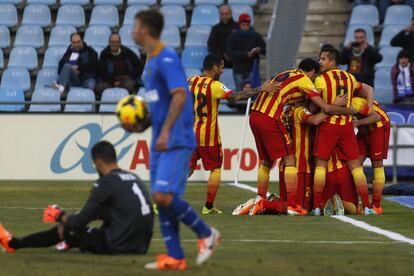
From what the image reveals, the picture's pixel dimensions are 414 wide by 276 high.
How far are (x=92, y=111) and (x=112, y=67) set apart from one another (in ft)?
3.50

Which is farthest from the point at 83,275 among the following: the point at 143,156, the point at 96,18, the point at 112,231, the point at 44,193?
the point at 96,18

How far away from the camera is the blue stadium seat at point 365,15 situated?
25.8 metres

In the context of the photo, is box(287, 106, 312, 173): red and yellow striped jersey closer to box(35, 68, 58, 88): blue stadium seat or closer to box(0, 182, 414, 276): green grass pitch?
box(0, 182, 414, 276): green grass pitch

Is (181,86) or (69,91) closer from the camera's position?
(181,86)

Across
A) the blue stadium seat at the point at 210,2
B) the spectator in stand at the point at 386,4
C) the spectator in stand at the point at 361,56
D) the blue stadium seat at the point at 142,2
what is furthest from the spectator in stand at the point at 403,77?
the blue stadium seat at the point at 142,2

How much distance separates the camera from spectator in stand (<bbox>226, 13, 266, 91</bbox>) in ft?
77.8

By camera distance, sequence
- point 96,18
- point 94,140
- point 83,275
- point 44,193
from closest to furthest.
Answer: point 83,275
point 44,193
point 94,140
point 96,18

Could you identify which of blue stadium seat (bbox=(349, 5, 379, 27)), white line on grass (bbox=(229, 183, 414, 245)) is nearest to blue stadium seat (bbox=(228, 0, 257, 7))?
blue stadium seat (bbox=(349, 5, 379, 27))

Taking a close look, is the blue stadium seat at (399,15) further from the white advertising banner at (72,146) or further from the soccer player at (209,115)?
the soccer player at (209,115)

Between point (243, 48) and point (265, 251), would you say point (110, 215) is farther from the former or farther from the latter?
point (243, 48)

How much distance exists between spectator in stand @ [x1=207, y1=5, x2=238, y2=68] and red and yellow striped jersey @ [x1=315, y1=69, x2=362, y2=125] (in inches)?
340

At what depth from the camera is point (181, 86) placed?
959 cm

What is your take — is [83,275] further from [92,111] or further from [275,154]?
[92,111]

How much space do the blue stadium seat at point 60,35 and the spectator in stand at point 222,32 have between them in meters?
3.44
